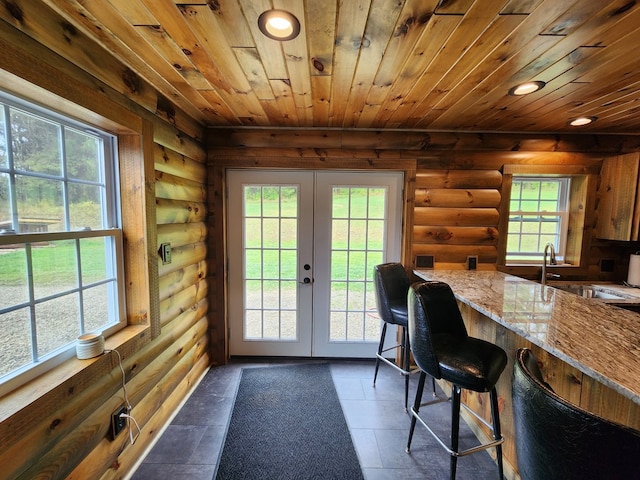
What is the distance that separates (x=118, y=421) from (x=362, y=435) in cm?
152

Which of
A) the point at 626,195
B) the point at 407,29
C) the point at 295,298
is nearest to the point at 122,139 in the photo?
the point at 407,29

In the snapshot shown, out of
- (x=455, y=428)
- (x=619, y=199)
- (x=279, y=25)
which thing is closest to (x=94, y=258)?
(x=279, y=25)

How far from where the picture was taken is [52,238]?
1.26m

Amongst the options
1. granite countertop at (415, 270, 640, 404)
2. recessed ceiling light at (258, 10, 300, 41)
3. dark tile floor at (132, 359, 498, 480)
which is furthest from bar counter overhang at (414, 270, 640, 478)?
recessed ceiling light at (258, 10, 300, 41)

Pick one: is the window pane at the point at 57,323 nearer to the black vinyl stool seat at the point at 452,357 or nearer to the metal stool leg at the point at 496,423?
the black vinyl stool seat at the point at 452,357

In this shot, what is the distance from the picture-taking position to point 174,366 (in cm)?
→ 217

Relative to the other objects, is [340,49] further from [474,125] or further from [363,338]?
[363,338]

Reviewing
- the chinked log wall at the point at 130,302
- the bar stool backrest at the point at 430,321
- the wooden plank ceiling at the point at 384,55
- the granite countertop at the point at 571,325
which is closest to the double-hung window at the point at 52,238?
the chinked log wall at the point at 130,302

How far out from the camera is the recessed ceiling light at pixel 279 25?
3.76 ft

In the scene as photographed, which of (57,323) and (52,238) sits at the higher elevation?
(52,238)

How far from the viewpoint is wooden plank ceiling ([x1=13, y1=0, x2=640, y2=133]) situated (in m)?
1.12

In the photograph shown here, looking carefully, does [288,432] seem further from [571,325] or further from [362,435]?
[571,325]

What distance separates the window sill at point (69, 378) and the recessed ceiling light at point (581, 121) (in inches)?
143

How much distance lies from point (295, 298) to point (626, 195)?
3.16 metres
